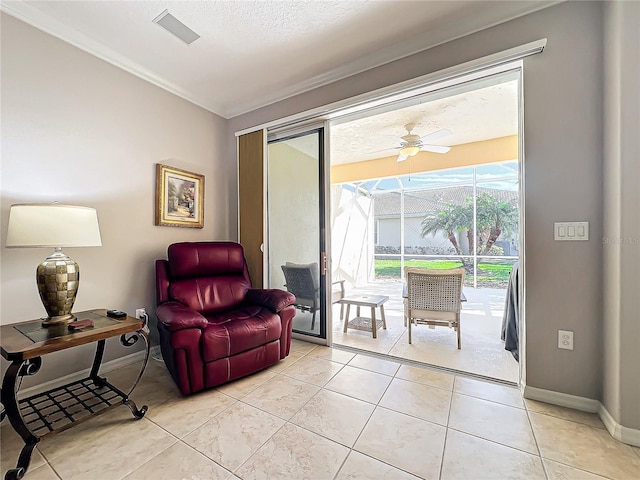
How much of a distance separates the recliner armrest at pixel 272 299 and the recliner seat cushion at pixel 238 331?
0.06 meters

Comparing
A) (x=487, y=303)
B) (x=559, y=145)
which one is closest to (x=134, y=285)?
(x=559, y=145)

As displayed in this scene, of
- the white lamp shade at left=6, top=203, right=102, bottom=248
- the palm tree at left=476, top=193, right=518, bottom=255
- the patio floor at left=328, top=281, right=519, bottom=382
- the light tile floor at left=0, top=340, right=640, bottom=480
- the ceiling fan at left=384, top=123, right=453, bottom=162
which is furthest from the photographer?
the palm tree at left=476, top=193, right=518, bottom=255

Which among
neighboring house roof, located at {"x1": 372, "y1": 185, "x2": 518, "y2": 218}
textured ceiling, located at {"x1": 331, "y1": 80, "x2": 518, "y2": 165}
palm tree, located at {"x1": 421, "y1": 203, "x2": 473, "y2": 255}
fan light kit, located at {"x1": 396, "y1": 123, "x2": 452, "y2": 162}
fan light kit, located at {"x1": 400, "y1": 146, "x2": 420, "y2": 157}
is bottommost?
palm tree, located at {"x1": 421, "y1": 203, "x2": 473, "y2": 255}

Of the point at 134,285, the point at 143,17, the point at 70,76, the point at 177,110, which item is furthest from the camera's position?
the point at 177,110

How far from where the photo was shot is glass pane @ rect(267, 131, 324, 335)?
2.99 m

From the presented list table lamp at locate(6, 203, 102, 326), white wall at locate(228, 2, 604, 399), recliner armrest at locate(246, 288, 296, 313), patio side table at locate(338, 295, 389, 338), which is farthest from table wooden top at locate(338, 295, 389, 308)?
table lamp at locate(6, 203, 102, 326)

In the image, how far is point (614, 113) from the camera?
1.56m

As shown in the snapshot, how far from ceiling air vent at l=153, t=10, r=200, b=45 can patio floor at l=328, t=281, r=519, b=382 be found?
10.2 ft

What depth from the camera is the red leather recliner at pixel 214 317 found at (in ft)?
6.25

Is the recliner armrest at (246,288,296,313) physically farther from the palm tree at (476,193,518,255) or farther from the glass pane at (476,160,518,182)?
the palm tree at (476,193,518,255)

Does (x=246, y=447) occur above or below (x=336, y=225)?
below

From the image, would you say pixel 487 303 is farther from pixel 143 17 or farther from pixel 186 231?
pixel 143 17

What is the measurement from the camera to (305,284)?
3.07m

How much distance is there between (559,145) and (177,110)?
3.37 meters
